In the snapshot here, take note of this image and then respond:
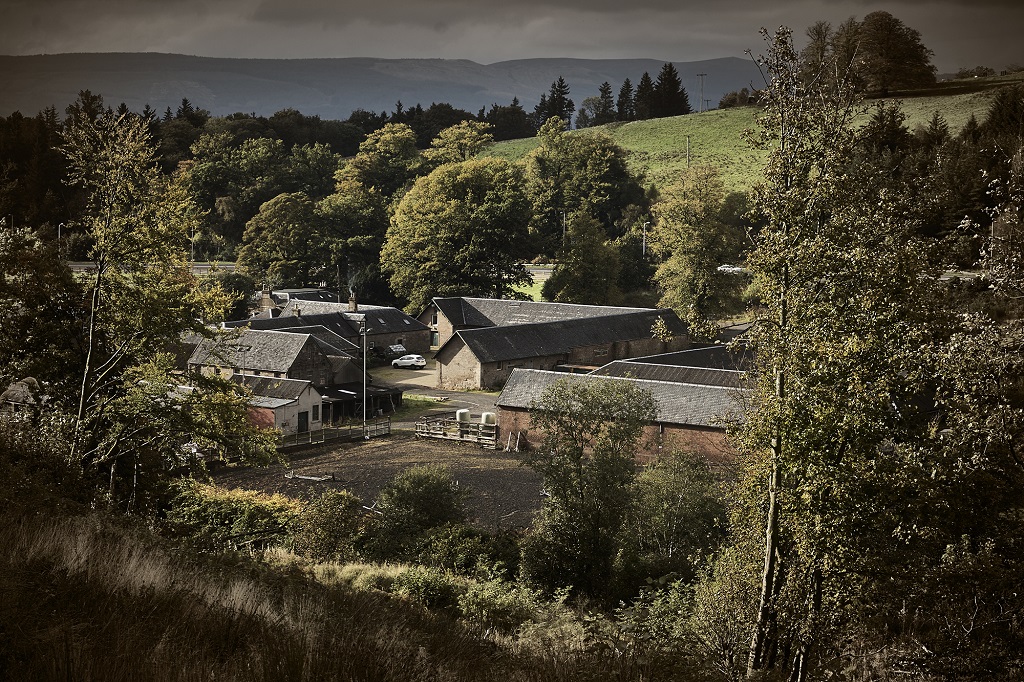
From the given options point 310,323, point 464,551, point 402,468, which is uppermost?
point 310,323

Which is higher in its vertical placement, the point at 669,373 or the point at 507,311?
the point at 507,311

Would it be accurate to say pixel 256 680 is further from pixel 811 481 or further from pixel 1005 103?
pixel 1005 103

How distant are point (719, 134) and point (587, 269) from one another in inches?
1553

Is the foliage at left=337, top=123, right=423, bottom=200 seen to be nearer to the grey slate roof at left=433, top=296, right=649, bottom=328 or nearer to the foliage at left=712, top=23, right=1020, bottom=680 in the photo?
the grey slate roof at left=433, top=296, right=649, bottom=328

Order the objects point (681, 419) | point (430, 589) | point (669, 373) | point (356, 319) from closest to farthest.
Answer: point (430, 589) < point (681, 419) < point (669, 373) < point (356, 319)

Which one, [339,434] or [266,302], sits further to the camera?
[266,302]

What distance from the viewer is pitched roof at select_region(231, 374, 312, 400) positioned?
120ft

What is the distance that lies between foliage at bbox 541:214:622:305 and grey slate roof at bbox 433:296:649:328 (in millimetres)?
6519

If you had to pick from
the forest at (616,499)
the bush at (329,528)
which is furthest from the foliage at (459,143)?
the bush at (329,528)

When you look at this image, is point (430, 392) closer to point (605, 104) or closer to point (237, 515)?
point (237, 515)

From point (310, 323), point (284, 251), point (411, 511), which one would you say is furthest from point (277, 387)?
point (284, 251)

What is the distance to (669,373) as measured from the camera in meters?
36.3

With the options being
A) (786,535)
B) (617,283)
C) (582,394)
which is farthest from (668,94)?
(786,535)

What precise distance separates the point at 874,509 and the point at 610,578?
8.89 metres
